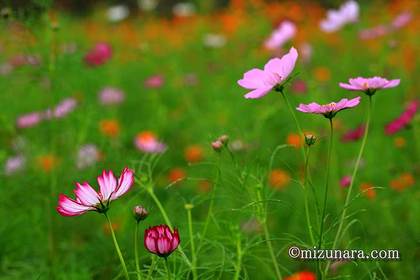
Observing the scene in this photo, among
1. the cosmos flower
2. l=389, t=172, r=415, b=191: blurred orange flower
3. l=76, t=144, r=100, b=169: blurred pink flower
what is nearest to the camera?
l=389, t=172, r=415, b=191: blurred orange flower

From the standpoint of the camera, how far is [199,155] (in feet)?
7.02

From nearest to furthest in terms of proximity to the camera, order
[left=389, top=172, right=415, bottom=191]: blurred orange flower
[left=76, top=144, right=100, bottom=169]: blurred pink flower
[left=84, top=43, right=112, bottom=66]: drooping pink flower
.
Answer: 1. [left=389, top=172, right=415, bottom=191]: blurred orange flower
2. [left=76, top=144, right=100, bottom=169]: blurred pink flower
3. [left=84, top=43, right=112, bottom=66]: drooping pink flower

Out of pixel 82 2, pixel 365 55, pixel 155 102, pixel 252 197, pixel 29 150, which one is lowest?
pixel 252 197

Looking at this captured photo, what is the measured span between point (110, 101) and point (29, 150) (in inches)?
27.0

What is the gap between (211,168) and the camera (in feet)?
6.91

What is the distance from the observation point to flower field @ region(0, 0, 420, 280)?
835mm

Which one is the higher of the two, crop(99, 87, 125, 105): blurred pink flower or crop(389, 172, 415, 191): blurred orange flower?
crop(99, 87, 125, 105): blurred pink flower

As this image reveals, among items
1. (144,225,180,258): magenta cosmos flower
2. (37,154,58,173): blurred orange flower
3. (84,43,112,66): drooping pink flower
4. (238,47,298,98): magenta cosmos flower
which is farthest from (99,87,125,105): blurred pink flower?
(144,225,180,258): magenta cosmos flower

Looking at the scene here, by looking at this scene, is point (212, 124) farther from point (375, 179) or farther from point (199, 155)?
point (375, 179)

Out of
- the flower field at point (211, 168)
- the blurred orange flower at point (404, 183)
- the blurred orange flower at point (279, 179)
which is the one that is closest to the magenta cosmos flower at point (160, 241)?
the flower field at point (211, 168)

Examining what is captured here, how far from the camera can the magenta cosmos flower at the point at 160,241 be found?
70 centimetres

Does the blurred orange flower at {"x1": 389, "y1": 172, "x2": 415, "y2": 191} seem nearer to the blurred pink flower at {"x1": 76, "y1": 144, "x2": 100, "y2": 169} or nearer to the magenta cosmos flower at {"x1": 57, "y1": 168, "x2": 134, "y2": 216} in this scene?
the blurred pink flower at {"x1": 76, "y1": 144, "x2": 100, "y2": 169}

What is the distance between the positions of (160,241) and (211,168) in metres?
1.41

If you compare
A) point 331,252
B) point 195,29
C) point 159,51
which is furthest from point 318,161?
point 195,29
